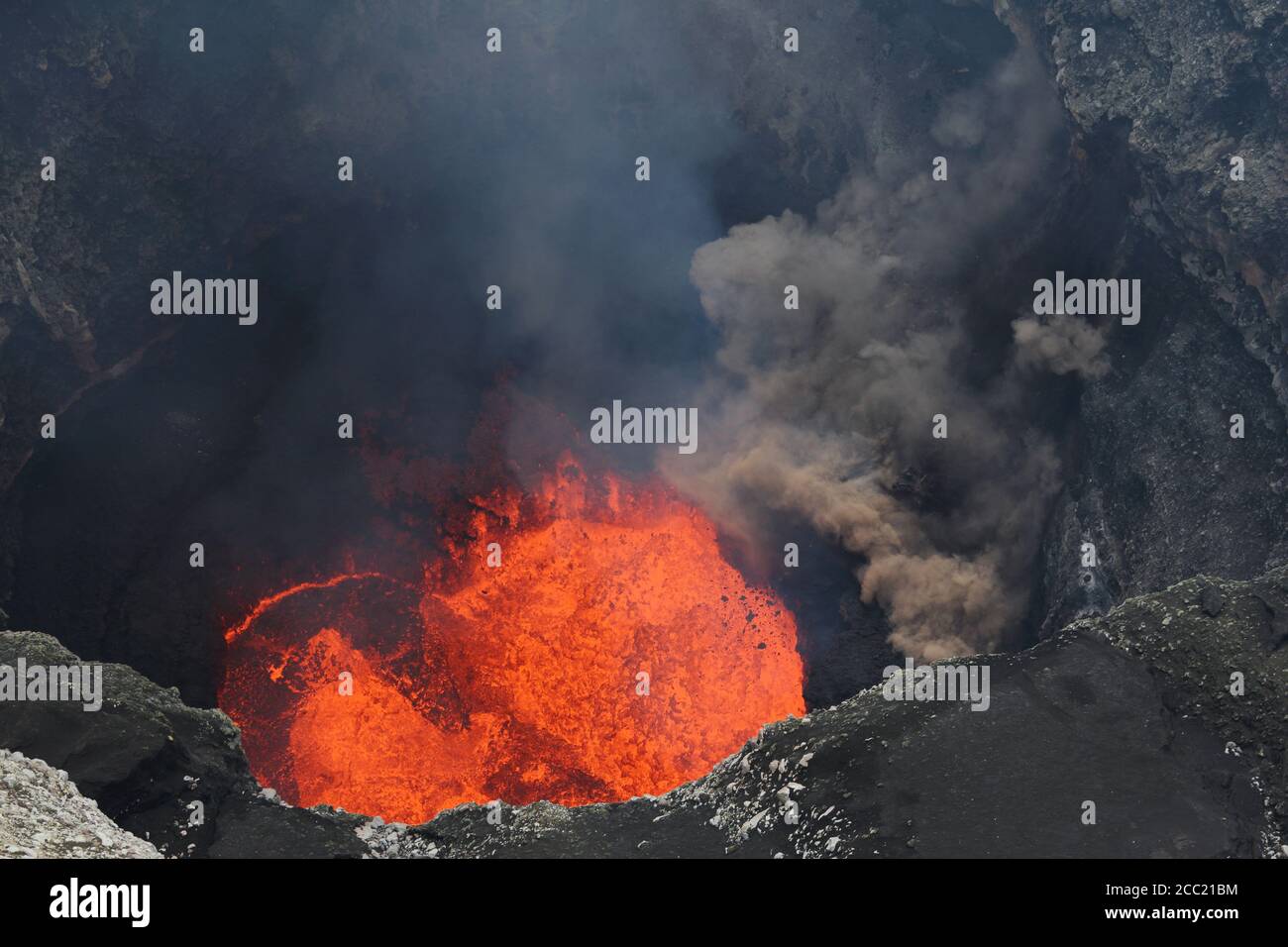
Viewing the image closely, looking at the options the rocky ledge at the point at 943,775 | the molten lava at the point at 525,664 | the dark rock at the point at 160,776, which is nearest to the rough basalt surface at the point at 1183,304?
the rocky ledge at the point at 943,775

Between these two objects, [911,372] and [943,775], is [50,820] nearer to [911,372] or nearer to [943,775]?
[943,775]

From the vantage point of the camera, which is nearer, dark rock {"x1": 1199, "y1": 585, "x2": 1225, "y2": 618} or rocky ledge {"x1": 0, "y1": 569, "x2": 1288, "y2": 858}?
rocky ledge {"x1": 0, "y1": 569, "x2": 1288, "y2": 858}

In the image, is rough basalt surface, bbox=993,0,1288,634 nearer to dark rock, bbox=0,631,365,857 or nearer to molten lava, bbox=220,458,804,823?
molten lava, bbox=220,458,804,823

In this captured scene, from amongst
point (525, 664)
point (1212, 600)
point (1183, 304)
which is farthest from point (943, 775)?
point (525, 664)

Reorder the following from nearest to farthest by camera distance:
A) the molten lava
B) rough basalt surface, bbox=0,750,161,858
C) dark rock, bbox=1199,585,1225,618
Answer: rough basalt surface, bbox=0,750,161,858 < dark rock, bbox=1199,585,1225,618 < the molten lava

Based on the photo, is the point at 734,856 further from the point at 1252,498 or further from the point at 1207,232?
the point at 1207,232

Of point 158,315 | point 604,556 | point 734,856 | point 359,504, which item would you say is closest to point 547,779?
point 604,556

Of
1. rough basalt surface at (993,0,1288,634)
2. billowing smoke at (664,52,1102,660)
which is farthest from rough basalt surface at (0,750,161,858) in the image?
rough basalt surface at (993,0,1288,634)
